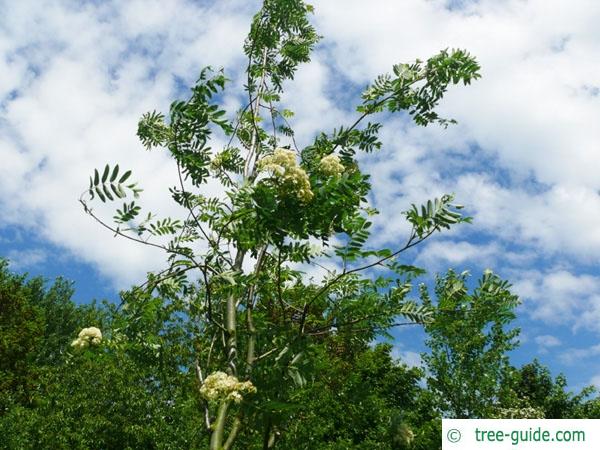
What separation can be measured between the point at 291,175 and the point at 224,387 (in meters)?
1.58

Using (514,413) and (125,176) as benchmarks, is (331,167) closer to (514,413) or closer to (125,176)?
(125,176)

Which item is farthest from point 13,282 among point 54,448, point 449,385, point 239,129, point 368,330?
point 368,330

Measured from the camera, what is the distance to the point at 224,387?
14.1 ft

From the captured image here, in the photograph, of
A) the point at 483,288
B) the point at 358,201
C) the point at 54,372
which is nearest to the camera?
the point at 358,201

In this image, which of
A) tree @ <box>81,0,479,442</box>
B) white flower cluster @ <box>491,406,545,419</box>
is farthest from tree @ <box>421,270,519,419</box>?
tree @ <box>81,0,479,442</box>

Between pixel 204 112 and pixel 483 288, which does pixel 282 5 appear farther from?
pixel 483 288

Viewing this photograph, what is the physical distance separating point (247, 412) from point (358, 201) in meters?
1.83

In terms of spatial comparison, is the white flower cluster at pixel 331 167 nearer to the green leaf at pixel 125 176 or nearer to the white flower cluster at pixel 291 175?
the white flower cluster at pixel 291 175

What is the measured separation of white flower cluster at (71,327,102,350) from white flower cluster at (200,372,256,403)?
49.2 inches

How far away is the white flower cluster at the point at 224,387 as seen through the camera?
14.0 ft

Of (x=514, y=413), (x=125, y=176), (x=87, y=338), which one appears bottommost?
(x=87, y=338)

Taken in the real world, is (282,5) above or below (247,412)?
above

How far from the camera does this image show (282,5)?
7.52 m

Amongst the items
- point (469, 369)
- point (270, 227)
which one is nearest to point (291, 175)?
point (270, 227)
